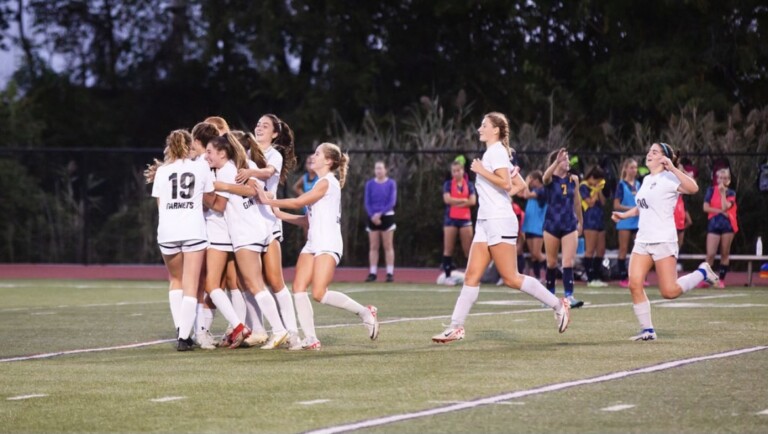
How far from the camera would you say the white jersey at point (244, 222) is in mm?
12469

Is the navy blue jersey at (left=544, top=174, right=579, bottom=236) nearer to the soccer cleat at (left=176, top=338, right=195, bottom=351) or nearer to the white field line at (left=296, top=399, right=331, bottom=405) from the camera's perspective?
the soccer cleat at (left=176, top=338, right=195, bottom=351)

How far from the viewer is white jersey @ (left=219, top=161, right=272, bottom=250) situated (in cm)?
1247

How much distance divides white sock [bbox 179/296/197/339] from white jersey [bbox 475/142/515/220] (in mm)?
2620

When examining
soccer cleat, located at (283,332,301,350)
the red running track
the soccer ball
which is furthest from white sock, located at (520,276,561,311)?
the red running track

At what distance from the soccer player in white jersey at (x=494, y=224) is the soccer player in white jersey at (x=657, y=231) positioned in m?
0.88

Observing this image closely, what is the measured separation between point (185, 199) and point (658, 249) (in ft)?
14.0

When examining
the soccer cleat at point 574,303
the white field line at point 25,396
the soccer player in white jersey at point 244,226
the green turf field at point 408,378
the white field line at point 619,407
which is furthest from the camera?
the soccer cleat at point 574,303

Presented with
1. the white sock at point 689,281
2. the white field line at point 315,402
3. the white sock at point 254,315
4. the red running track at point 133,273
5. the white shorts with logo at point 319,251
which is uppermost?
the white shorts with logo at point 319,251

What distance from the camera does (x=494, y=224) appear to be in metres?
12.8

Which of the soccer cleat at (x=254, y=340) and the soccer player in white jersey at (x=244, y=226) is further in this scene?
the soccer cleat at (x=254, y=340)

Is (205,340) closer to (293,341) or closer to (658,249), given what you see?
(293,341)

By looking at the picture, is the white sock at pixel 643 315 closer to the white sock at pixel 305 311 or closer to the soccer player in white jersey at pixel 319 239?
the soccer player in white jersey at pixel 319 239

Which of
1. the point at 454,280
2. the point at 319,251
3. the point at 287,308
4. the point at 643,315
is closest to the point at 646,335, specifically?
the point at 643,315

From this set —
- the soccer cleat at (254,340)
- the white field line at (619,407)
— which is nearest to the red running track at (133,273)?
the soccer cleat at (254,340)
